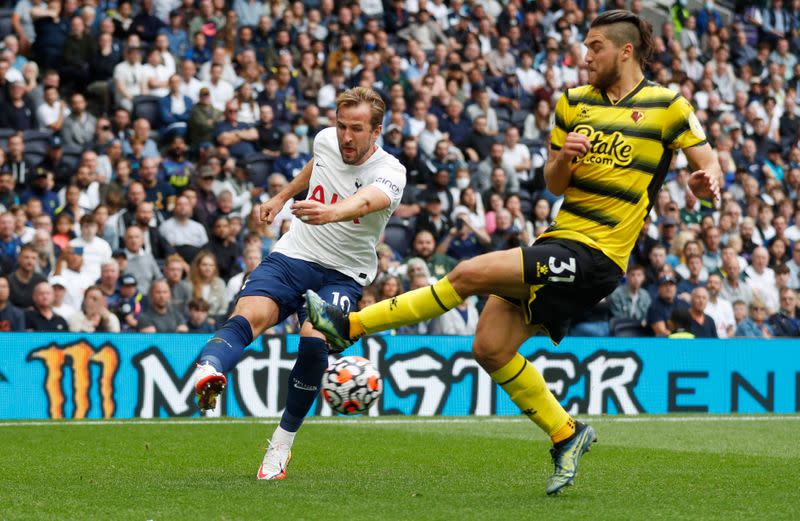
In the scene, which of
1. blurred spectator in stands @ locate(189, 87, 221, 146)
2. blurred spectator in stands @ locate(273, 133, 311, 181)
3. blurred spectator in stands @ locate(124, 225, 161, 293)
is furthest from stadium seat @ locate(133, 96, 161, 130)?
blurred spectator in stands @ locate(124, 225, 161, 293)

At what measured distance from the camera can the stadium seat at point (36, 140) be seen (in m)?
16.7

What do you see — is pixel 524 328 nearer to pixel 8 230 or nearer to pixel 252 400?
pixel 252 400

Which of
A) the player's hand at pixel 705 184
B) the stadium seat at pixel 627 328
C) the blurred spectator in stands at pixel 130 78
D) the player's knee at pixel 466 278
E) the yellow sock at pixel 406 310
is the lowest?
the stadium seat at pixel 627 328

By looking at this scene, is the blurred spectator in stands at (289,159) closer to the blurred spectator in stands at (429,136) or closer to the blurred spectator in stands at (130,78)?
the blurred spectator in stands at (130,78)

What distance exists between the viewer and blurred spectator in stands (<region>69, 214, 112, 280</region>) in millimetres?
15102

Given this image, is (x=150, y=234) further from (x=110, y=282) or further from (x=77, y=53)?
(x=77, y=53)

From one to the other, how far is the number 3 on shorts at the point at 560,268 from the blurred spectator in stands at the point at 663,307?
10077mm

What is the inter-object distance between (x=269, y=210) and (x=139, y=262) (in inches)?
297

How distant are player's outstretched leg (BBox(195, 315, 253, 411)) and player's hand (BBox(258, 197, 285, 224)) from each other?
0.76m

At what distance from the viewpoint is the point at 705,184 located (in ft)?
21.5

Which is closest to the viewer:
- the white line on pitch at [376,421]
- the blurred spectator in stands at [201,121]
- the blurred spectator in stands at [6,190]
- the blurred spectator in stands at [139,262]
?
the white line on pitch at [376,421]

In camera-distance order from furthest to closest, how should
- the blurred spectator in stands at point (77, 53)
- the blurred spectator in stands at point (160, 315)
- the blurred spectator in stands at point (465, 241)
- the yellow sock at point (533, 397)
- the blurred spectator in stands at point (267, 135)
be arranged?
1. the blurred spectator in stands at point (267, 135)
2. the blurred spectator in stands at point (77, 53)
3. the blurred spectator in stands at point (465, 241)
4. the blurred spectator in stands at point (160, 315)
5. the yellow sock at point (533, 397)

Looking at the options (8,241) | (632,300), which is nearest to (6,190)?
(8,241)

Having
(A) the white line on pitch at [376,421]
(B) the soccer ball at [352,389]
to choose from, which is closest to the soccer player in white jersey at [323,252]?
(B) the soccer ball at [352,389]
